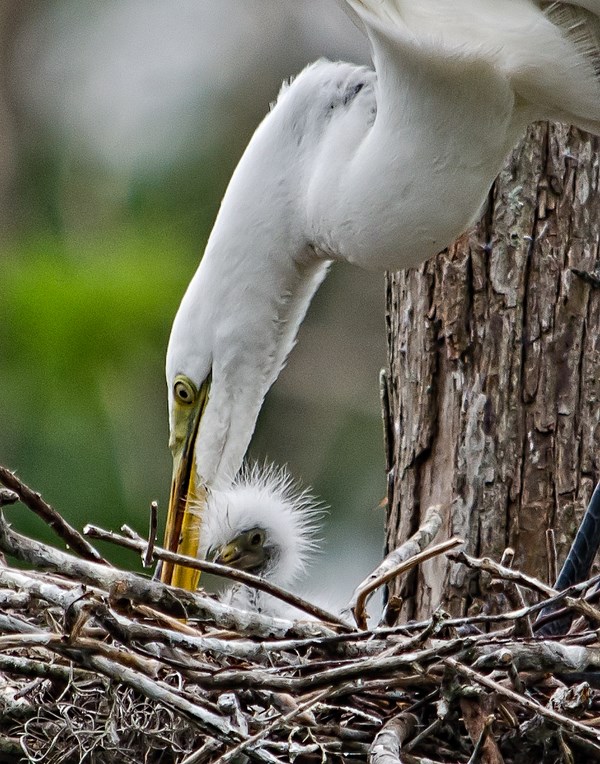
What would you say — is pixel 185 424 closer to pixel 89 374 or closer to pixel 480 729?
pixel 480 729

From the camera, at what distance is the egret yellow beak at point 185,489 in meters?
3.16

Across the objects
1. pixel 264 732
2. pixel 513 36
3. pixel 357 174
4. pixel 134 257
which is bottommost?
pixel 264 732

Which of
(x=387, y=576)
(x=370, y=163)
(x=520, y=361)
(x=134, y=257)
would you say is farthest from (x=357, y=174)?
(x=134, y=257)

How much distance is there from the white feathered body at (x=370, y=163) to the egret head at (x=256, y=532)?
3.6 inches

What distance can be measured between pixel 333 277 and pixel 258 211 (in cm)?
417

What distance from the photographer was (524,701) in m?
2.02

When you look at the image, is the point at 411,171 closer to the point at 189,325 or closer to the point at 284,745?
the point at 189,325

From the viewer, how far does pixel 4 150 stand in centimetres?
758

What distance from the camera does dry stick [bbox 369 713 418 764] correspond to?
199cm

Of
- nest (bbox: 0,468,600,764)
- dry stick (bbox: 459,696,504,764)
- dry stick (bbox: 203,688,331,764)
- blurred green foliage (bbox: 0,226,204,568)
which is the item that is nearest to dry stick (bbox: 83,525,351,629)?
nest (bbox: 0,468,600,764)

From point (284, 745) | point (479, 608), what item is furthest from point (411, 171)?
point (284, 745)

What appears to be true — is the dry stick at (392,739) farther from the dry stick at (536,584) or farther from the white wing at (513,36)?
the white wing at (513,36)

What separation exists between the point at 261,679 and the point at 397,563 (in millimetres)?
595

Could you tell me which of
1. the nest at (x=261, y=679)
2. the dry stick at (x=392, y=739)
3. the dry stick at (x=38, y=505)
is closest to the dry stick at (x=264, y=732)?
the nest at (x=261, y=679)
